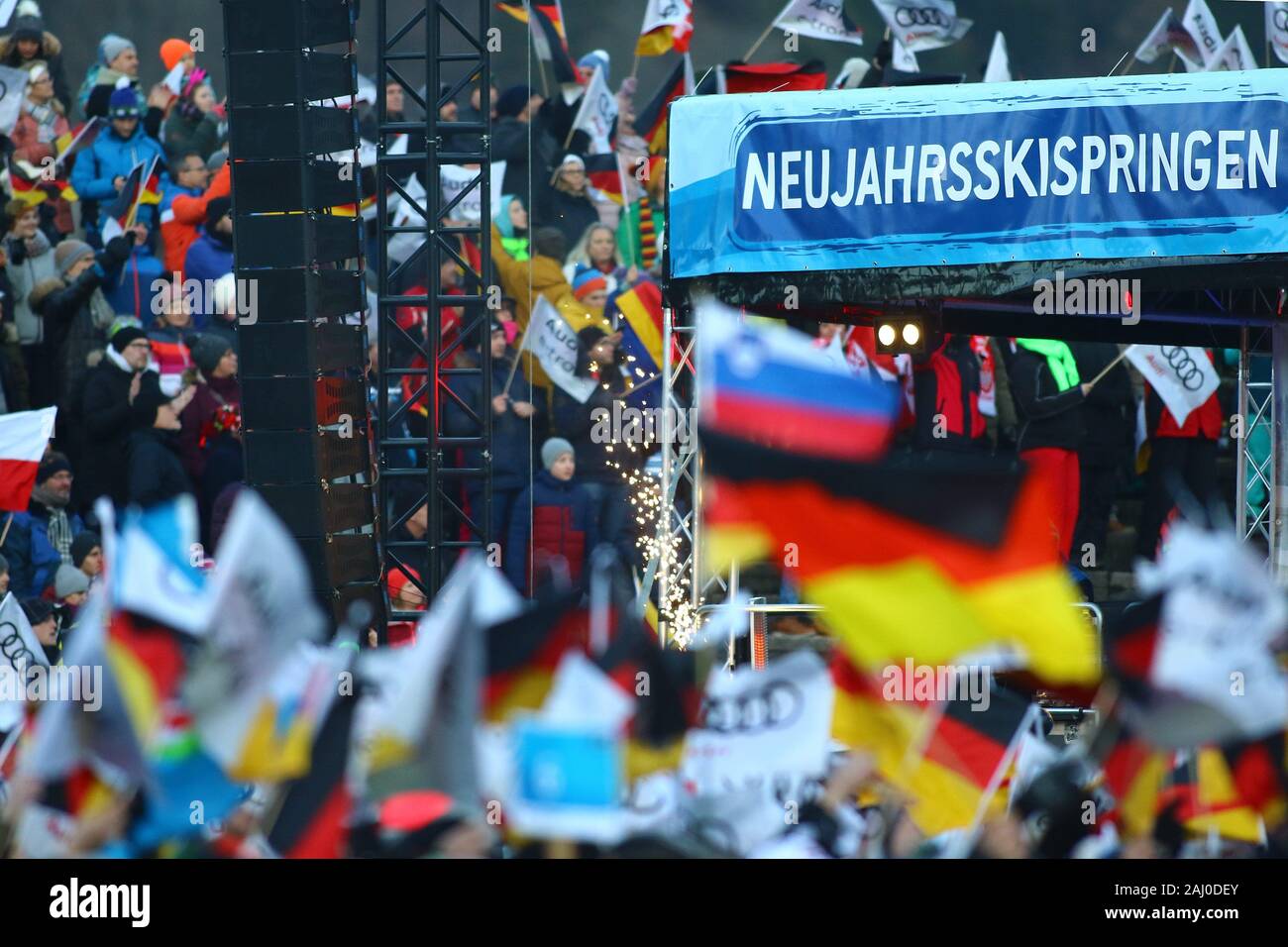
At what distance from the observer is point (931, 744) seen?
5832 millimetres

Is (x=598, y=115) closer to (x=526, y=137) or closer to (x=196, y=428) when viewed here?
(x=526, y=137)

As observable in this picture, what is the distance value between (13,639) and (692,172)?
3.51 metres

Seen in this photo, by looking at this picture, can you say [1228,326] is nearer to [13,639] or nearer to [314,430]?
[314,430]

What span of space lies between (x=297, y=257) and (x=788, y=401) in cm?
488

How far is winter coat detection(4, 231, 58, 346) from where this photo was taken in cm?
1117

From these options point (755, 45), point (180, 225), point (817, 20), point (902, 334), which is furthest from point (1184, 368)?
point (180, 225)

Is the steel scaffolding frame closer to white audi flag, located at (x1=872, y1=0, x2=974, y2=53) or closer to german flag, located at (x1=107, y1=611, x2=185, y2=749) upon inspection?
white audi flag, located at (x1=872, y1=0, x2=974, y2=53)

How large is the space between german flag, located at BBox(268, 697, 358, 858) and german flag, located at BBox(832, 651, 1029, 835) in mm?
1396

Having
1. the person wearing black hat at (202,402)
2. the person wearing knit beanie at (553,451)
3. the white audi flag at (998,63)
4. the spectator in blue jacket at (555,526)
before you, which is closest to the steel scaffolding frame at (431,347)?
the spectator in blue jacket at (555,526)

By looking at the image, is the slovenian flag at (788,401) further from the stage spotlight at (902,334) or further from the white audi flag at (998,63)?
the white audi flag at (998,63)

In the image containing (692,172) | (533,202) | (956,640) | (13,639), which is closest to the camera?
(956,640)

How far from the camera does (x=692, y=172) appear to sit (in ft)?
30.1
